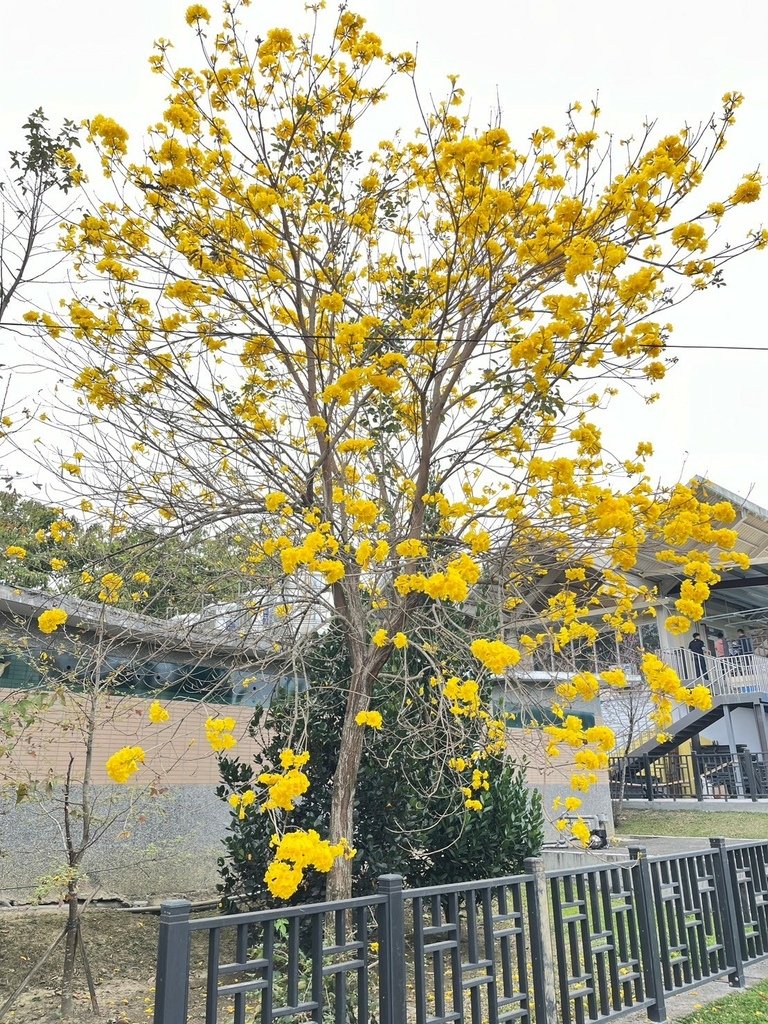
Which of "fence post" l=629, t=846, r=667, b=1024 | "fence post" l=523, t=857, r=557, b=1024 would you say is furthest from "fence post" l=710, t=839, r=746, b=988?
"fence post" l=523, t=857, r=557, b=1024

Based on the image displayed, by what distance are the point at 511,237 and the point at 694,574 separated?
7.99 feet

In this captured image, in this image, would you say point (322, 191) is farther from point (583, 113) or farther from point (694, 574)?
point (694, 574)

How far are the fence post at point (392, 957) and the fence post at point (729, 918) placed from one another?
2.65 metres

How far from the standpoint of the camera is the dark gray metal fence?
7.59 feet

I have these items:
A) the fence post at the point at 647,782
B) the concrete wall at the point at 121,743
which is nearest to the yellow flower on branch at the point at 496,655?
the concrete wall at the point at 121,743

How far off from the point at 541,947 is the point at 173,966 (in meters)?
1.85

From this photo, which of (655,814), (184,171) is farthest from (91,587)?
(655,814)

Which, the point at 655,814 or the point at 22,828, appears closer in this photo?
the point at 22,828

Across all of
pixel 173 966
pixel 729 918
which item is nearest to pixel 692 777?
pixel 729 918

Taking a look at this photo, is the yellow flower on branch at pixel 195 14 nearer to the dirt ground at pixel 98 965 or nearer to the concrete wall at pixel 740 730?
the dirt ground at pixel 98 965

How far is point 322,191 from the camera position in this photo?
5395 mm

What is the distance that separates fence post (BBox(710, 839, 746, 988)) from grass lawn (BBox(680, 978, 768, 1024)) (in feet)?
0.36

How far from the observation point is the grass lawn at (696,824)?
1117 centimetres

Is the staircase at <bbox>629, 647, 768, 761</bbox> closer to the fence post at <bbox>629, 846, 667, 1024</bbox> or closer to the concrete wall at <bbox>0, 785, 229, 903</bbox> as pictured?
the concrete wall at <bbox>0, 785, 229, 903</bbox>
